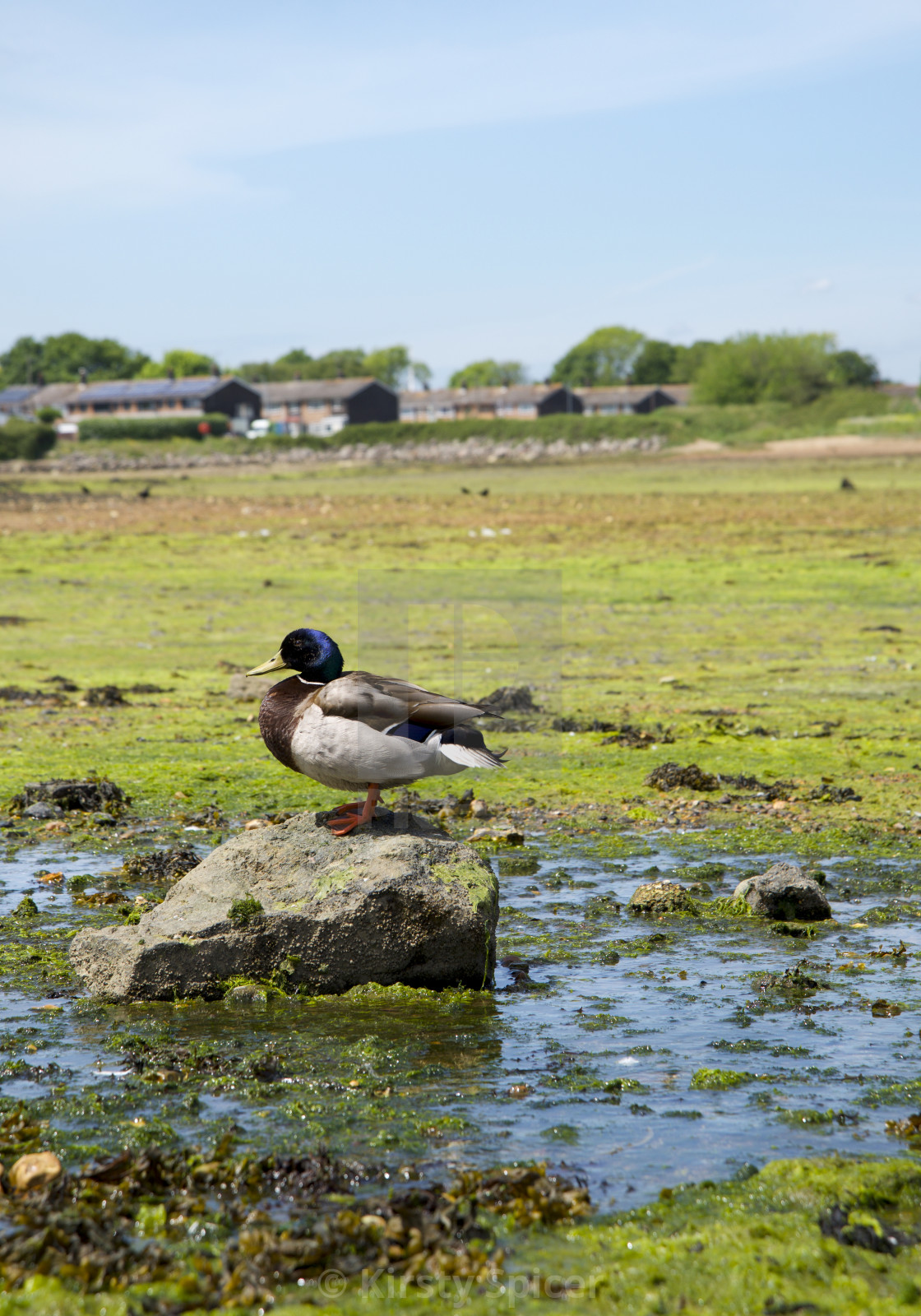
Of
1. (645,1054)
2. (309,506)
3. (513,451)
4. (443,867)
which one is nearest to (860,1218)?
(645,1054)

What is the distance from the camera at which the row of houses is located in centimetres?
14162

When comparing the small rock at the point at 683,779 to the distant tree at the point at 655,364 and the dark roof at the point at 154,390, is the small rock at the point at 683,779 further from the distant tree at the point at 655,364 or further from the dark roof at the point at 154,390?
the distant tree at the point at 655,364

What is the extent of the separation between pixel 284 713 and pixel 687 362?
17653cm

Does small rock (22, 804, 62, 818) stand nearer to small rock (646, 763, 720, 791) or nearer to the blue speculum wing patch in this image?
the blue speculum wing patch

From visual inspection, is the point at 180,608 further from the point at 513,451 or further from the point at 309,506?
the point at 513,451

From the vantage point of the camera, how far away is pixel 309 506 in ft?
139

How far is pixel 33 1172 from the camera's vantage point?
15.1ft

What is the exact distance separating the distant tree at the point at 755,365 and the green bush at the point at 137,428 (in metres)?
48.9

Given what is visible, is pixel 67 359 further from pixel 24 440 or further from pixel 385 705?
pixel 385 705

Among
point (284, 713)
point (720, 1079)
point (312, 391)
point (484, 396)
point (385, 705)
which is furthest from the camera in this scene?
point (484, 396)

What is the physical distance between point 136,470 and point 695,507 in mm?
52500

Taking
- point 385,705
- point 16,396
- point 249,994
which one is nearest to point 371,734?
point 385,705

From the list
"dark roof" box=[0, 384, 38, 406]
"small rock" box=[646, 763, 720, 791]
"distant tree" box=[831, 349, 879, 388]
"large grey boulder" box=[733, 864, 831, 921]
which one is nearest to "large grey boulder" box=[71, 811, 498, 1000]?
"large grey boulder" box=[733, 864, 831, 921]

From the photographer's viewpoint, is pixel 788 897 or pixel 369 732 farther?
pixel 788 897
